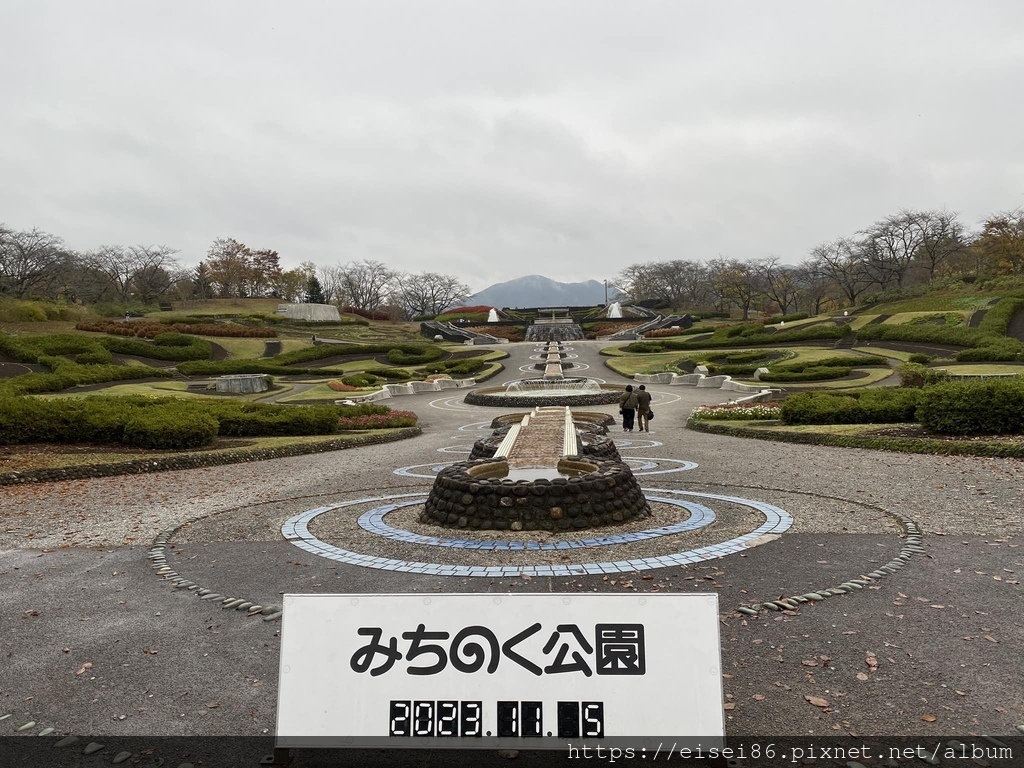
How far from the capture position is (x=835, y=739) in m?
3.31

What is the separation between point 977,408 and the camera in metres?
12.9

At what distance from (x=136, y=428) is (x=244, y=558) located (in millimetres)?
10066

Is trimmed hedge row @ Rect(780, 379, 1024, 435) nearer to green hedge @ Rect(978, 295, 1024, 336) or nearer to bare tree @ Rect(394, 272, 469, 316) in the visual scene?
green hedge @ Rect(978, 295, 1024, 336)

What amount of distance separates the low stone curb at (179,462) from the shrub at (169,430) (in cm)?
115

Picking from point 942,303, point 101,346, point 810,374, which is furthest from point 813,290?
point 101,346

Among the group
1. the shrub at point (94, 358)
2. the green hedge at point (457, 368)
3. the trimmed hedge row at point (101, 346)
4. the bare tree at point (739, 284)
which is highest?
the bare tree at point (739, 284)

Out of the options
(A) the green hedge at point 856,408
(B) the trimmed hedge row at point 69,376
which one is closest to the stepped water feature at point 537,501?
(A) the green hedge at point 856,408

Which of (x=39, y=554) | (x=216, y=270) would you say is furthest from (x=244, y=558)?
(x=216, y=270)

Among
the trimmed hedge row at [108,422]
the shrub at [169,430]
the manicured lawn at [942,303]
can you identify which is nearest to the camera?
the trimmed hedge row at [108,422]

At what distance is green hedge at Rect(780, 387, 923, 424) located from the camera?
16.2m

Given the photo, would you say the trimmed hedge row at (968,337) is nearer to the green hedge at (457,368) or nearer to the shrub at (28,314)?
the green hedge at (457,368)

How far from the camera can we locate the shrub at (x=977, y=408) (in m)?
12.6

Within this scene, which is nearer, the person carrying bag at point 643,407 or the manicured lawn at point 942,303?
the person carrying bag at point 643,407

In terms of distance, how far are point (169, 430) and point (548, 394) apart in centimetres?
1675
